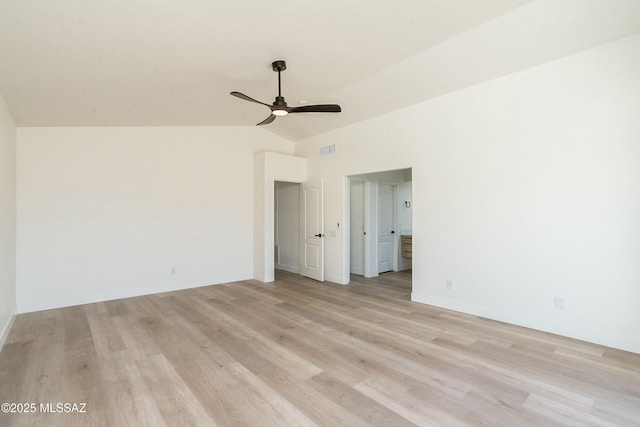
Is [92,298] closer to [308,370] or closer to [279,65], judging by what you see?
[308,370]

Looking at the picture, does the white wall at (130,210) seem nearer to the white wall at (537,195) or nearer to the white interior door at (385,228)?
the white interior door at (385,228)

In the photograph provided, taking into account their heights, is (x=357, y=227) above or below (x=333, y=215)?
below

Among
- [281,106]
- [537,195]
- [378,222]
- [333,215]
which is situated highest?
[281,106]

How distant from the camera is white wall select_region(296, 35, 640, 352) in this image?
123 inches

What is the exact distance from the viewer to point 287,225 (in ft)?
25.0

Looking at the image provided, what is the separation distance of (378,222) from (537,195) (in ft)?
11.5

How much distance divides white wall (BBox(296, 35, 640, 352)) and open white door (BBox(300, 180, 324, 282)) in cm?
211

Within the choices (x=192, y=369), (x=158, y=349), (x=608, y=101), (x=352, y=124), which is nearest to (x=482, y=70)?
(x=608, y=101)

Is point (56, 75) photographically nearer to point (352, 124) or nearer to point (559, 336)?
point (352, 124)

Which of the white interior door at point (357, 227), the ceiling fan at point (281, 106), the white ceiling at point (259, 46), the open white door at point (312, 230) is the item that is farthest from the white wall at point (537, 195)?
the open white door at point (312, 230)

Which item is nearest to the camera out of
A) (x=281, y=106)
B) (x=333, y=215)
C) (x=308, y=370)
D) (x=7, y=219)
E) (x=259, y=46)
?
(x=308, y=370)

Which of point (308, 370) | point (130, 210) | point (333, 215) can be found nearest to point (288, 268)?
point (333, 215)

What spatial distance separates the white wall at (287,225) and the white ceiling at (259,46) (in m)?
3.09

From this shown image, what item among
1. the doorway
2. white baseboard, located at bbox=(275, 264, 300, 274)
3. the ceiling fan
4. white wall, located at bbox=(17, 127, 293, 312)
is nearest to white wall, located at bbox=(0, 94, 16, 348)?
white wall, located at bbox=(17, 127, 293, 312)
